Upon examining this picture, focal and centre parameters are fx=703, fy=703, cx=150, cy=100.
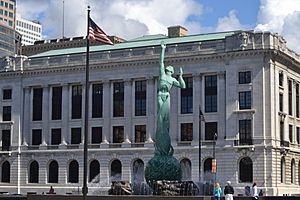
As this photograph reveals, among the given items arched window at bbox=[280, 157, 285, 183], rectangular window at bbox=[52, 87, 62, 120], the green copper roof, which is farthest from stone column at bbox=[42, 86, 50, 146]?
arched window at bbox=[280, 157, 285, 183]

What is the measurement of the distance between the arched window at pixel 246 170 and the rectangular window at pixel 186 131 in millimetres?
7482

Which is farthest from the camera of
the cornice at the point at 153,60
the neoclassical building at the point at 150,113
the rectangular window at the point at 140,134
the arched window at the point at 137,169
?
the rectangular window at the point at 140,134

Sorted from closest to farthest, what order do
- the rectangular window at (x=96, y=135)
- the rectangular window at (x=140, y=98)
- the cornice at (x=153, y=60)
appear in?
the cornice at (x=153, y=60) → the rectangular window at (x=140, y=98) → the rectangular window at (x=96, y=135)

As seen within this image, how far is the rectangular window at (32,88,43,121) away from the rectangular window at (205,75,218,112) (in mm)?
24656

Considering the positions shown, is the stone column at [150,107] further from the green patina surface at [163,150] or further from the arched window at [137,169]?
the green patina surface at [163,150]

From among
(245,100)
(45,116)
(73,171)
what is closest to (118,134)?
(73,171)

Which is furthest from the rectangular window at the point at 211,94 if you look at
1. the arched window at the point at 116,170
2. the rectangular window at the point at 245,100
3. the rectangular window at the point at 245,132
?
the arched window at the point at 116,170

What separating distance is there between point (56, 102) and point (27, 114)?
4820mm

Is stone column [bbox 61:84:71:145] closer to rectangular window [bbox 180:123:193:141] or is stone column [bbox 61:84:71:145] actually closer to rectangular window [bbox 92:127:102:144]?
rectangular window [bbox 92:127:102:144]

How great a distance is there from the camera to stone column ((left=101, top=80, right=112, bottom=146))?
9056 cm

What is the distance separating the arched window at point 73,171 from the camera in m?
92.0

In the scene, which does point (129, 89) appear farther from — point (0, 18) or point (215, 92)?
point (0, 18)

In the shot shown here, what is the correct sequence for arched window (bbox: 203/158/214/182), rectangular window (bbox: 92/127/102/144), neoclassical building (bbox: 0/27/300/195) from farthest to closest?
1. rectangular window (bbox: 92/127/102/144)
2. arched window (bbox: 203/158/214/182)
3. neoclassical building (bbox: 0/27/300/195)

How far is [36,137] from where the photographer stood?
9662 cm
